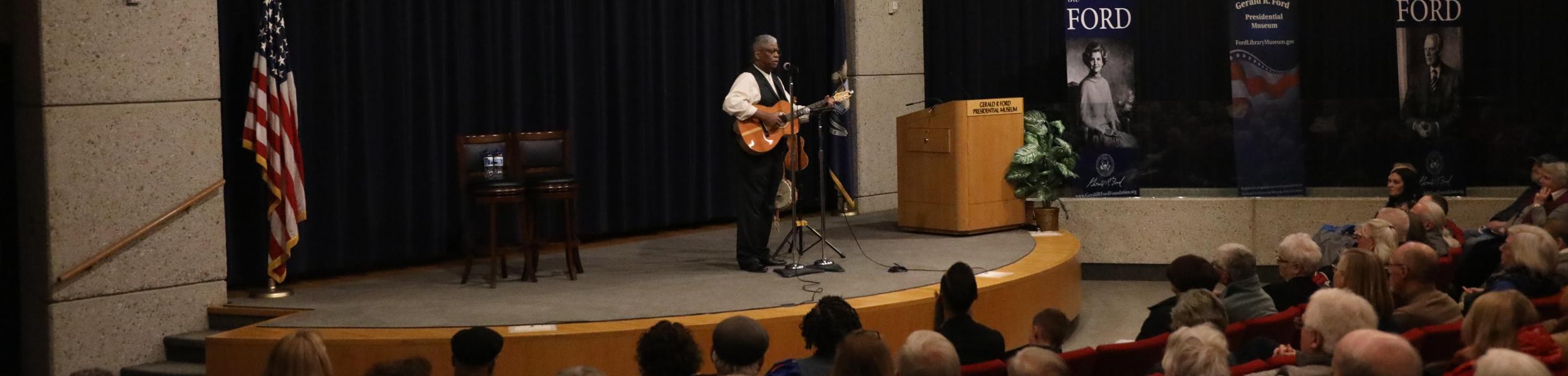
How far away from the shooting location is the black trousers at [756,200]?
7492mm

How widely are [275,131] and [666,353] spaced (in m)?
3.54

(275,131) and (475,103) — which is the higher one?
(475,103)

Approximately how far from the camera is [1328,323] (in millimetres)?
4145

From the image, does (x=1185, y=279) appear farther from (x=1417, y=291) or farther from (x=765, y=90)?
(x=765, y=90)

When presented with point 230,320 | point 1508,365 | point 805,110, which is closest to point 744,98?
point 805,110

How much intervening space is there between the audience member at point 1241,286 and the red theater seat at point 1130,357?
83 cm

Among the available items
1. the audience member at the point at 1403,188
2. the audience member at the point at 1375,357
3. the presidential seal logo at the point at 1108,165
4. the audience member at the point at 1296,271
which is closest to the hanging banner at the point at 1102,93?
the presidential seal logo at the point at 1108,165

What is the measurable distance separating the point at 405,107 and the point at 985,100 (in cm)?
342

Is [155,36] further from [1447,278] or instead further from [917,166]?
[1447,278]

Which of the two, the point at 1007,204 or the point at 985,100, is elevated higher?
the point at 985,100

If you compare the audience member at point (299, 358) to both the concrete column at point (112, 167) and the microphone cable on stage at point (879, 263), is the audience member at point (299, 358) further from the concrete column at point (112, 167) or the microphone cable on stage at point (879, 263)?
the microphone cable on stage at point (879, 263)

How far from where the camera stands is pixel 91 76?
6328mm

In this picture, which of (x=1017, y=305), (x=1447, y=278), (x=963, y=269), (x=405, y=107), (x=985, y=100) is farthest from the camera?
(x=985, y=100)

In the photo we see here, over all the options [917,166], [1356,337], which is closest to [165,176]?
[917,166]
